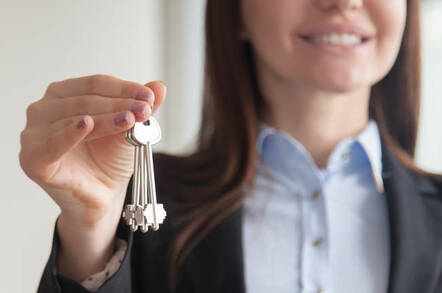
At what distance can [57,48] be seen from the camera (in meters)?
0.44

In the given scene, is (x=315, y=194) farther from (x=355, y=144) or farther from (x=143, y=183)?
(x=143, y=183)

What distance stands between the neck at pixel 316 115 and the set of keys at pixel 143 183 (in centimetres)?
38

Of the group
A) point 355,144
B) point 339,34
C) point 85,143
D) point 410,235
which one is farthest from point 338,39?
point 85,143

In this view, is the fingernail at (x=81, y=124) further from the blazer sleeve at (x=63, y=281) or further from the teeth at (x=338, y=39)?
the teeth at (x=338, y=39)

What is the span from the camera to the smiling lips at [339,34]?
660 mm

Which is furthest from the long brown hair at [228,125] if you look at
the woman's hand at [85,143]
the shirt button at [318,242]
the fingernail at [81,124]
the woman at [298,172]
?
the fingernail at [81,124]

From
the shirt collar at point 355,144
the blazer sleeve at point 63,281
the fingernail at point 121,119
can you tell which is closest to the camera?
the fingernail at point 121,119

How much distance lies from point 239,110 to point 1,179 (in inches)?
15.9

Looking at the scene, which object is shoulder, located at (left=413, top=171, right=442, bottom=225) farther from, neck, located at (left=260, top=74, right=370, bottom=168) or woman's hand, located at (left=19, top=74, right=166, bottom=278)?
woman's hand, located at (left=19, top=74, right=166, bottom=278)

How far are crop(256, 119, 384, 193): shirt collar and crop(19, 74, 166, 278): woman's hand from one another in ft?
1.05

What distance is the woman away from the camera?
2.09ft

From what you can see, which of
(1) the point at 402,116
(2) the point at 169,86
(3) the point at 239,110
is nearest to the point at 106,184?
(3) the point at 239,110

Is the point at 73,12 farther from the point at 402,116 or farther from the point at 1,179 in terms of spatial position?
the point at 402,116

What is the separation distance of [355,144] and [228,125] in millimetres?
167
